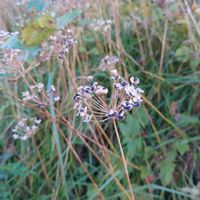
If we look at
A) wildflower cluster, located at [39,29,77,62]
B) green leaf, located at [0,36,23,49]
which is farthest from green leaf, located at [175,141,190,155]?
green leaf, located at [0,36,23,49]

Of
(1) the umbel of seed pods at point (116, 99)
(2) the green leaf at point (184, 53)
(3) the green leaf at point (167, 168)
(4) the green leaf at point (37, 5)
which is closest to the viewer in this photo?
(1) the umbel of seed pods at point (116, 99)

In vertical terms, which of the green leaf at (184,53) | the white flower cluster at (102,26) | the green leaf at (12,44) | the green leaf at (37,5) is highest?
the green leaf at (37,5)

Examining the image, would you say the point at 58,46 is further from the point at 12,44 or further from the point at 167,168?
the point at 167,168

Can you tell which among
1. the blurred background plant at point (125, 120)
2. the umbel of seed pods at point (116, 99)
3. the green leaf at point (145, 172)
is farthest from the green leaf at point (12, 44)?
the green leaf at point (145, 172)

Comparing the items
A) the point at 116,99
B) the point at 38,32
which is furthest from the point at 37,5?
the point at 116,99

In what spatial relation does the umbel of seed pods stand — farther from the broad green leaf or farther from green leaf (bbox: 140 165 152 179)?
green leaf (bbox: 140 165 152 179)

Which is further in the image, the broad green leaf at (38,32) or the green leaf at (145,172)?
the green leaf at (145,172)

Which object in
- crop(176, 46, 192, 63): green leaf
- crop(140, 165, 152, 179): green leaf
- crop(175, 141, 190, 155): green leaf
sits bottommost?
crop(140, 165, 152, 179): green leaf

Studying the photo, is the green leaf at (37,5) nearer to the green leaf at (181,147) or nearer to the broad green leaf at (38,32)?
the broad green leaf at (38,32)

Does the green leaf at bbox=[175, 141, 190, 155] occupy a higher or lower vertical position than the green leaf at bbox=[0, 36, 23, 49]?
lower
